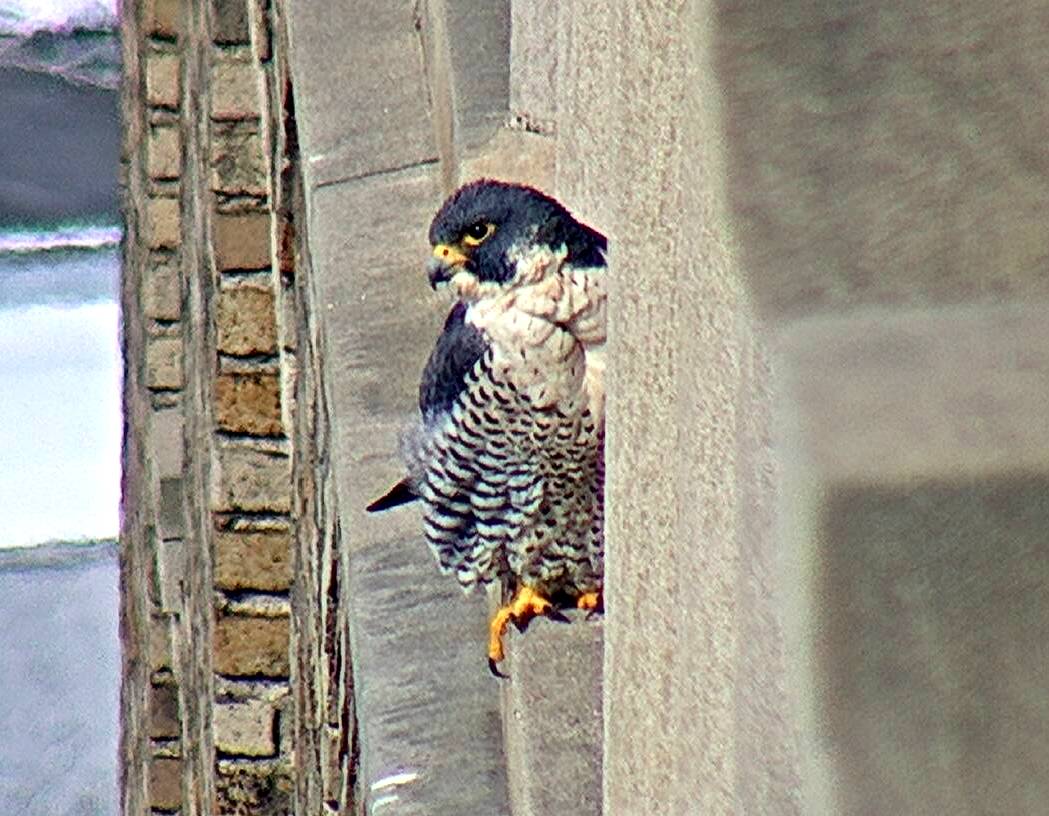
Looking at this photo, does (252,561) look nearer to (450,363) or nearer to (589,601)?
(589,601)

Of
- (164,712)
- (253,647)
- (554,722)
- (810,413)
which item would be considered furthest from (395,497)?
(164,712)

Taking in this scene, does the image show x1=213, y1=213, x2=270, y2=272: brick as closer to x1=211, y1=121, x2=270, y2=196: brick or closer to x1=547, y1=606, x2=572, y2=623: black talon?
x1=211, y1=121, x2=270, y2=196: brick

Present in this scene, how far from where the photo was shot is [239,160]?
3.66 meters

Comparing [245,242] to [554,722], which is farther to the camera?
[245,242]

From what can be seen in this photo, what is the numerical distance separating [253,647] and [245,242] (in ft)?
2.41

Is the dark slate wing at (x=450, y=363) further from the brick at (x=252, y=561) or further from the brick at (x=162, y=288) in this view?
the brick at (x=162, y=288)

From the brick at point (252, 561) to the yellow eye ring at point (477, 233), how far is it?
66.4 inches

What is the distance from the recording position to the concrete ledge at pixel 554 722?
1697 millimetres

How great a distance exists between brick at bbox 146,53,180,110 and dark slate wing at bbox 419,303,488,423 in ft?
8.03

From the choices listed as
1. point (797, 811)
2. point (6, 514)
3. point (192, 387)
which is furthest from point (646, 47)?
point (6, 514)

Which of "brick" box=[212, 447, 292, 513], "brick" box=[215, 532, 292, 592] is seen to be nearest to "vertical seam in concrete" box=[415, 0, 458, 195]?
"brick" box=[212, 447, 292, 513]

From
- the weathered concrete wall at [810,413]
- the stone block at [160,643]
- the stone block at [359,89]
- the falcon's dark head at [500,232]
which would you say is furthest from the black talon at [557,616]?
the stone block at [160,643]

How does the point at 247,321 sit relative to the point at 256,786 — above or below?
above

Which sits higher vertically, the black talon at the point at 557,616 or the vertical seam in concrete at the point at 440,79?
the vertical seam in concrete at the point at 440,79
